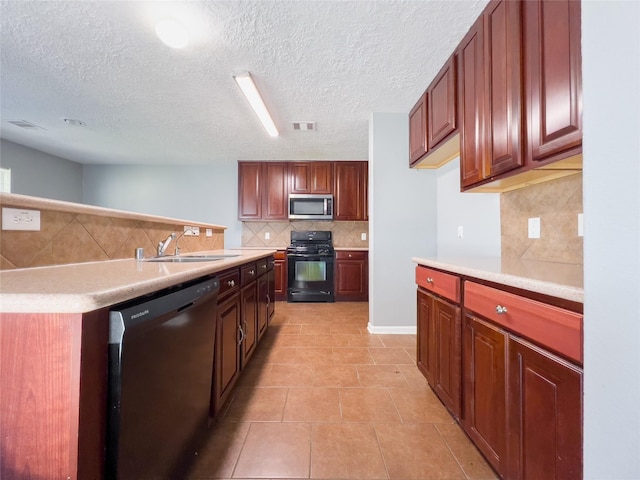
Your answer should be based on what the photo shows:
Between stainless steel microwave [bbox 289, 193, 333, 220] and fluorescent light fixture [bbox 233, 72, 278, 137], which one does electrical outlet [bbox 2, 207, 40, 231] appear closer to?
fluorescent light fixture [bbox 233, 72, 278, 137]

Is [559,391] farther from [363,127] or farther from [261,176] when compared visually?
[261,176]

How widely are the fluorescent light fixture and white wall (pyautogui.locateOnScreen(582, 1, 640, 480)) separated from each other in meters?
2.19

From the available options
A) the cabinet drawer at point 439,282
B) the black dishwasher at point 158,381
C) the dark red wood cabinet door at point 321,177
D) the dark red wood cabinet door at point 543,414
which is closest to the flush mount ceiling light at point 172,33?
the black dishwasher at point 158,381

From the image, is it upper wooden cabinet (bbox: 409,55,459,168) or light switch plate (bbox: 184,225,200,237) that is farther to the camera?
light switch plate (bbox: 184,225,200,237)

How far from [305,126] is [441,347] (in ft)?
9.08

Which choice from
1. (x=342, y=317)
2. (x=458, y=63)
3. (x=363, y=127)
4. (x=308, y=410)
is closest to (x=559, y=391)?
(x=308, y=410)

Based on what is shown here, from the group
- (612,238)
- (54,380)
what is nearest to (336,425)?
(54,380)

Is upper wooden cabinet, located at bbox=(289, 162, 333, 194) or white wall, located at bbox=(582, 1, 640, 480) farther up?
upper wooden cabinet, located at bbox=(289, 162, 333, 194)


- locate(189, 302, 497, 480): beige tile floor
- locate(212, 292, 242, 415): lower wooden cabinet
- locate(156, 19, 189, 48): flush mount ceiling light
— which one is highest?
locate(156, 19, 189, 48): flush mount ceiling light

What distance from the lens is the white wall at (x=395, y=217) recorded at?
109 inches

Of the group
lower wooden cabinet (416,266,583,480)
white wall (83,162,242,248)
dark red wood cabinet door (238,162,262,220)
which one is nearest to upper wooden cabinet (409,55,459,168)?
lower wooden cabinet (416,266,583,480)

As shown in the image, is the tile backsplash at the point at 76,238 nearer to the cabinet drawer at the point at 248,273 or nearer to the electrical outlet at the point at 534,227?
the cabinet drawer at the point at 248,273

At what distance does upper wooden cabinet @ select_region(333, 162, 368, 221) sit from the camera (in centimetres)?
445

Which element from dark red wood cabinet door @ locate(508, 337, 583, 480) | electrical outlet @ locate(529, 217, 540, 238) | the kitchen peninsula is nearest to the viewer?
the kitchen peninsula
